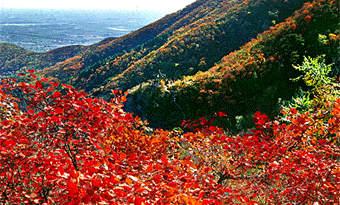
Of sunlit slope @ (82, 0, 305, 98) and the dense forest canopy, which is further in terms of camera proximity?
sunlit slope @ (82, 0, 305, 98)

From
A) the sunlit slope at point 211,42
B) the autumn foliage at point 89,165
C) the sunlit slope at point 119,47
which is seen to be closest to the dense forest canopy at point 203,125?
the autumn foliage at point 89,165

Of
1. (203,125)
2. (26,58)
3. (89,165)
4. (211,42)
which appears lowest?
(203,125)

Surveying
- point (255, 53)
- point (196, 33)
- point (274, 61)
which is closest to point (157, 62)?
point (196, 33)

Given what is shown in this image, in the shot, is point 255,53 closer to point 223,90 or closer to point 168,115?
point 223,90

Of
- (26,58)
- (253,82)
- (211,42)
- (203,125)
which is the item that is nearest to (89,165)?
(203,125)

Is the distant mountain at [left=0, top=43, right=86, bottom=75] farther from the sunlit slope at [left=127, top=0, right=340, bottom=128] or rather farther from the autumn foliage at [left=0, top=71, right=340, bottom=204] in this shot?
the autumn foliage at [left=0, top=71, right=340, bottom=204]

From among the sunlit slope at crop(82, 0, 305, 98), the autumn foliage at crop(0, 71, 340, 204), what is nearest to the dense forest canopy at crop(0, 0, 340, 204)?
the autumn foliage at crop(0, 71, 340, 204)

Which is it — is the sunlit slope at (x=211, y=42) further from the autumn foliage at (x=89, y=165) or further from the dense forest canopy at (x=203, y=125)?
the autumn foliage at (x=89, y=165)

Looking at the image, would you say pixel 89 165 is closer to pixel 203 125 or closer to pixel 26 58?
pixel 203 125
